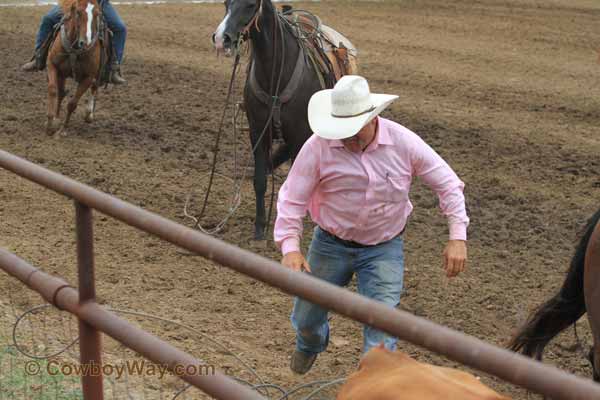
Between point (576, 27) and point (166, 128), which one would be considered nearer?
point (166, 128)

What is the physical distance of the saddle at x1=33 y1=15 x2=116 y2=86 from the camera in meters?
10.7

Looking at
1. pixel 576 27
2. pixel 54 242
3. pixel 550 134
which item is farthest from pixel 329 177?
pixel 576 27

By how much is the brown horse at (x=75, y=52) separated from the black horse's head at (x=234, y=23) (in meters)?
3.96

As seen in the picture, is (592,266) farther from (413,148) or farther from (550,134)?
(550,134)

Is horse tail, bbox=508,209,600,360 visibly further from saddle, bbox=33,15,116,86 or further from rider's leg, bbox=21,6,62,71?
rider's leg, bbox=21,6,62,71

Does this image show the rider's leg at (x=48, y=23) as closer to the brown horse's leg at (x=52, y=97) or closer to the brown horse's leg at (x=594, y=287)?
the brown horse's leg at (x=52, y=97)

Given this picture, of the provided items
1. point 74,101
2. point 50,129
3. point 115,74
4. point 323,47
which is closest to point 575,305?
point 323,47

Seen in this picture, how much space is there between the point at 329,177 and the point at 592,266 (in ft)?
4.13

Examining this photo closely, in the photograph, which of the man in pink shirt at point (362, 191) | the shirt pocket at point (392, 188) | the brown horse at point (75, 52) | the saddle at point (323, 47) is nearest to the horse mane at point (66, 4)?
the brown horse at point (75, 52)

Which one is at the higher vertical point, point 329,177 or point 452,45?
point 329,177

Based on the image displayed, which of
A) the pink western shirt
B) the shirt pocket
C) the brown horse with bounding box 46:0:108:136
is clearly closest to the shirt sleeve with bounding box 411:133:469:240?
the pink western shirt

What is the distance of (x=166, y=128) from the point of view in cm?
1054

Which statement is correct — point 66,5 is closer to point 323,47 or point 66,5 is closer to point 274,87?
point 323,47

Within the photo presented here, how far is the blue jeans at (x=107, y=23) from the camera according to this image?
10969mm
